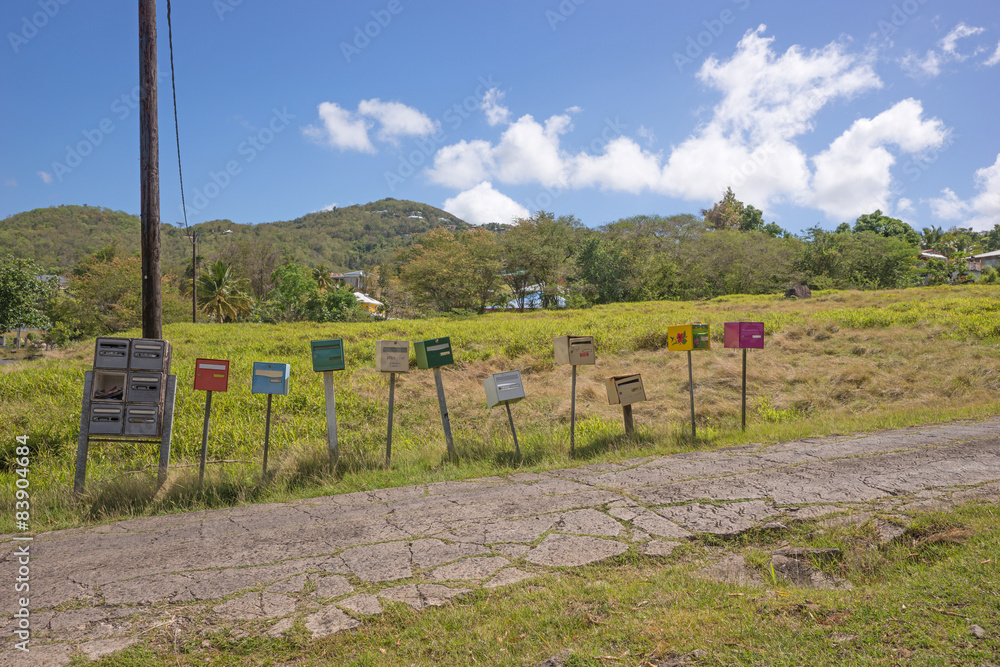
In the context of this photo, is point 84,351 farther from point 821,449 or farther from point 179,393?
point 821,449

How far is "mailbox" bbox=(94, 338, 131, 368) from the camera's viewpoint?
5.73 metres

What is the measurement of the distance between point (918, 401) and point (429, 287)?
3257 cm

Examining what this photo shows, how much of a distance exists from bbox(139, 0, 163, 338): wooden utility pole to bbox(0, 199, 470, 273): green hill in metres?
57.2

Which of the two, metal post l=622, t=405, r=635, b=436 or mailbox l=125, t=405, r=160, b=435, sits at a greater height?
mailbox l=125, t=405, r=160, b=435

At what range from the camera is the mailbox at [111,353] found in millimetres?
5730

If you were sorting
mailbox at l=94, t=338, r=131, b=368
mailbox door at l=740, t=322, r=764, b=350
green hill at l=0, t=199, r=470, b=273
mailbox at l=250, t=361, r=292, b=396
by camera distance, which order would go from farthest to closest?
green hill at l=0, t=199, r=470, b=273 → mailbox door at l=740, t=322, r=764, b=350 → mailbox at l=250, t=361, r=292, b=396 → mailbox at l=94, t=338, r=131, b=368

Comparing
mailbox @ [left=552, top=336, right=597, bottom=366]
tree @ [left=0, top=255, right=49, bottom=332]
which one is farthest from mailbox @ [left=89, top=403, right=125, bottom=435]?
tree @ [left=0, top=255, right=49, bottom=332]

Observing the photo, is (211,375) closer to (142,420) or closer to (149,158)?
(142,420)

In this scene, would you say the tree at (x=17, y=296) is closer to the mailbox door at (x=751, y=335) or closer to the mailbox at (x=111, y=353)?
the mailbox at (x=111, y=353)

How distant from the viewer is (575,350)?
23.4 ft

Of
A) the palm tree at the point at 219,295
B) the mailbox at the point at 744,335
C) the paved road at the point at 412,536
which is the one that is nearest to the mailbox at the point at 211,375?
the paved road at the point at 412,536

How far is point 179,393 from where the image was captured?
430 inches

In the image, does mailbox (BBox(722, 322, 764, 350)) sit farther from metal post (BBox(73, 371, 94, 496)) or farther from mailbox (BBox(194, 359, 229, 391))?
metal post (BBox(73, 371, 94, 496))

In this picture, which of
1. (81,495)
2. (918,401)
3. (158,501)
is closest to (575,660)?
(158,501)
